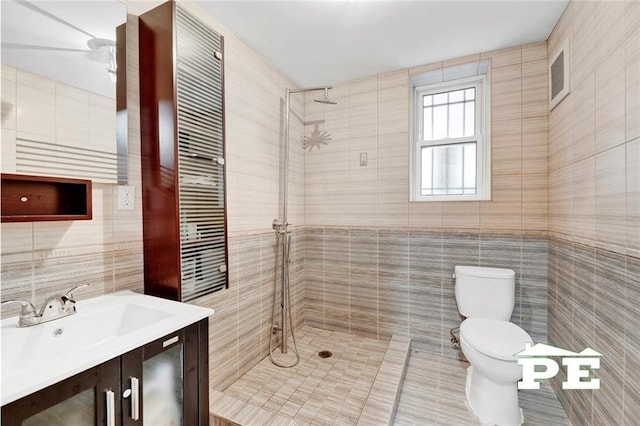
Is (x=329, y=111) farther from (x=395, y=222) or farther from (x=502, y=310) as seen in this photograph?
(x=502, y=310)

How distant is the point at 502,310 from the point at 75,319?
94.0 inches

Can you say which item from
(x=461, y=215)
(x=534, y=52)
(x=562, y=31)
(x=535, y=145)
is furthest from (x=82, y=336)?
(x=534, y=52)

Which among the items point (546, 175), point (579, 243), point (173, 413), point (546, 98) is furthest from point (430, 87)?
point (173, 413)

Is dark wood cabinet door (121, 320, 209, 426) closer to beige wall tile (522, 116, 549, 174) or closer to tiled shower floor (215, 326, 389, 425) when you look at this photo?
tiled shower floor (215, 326, 389, 425)

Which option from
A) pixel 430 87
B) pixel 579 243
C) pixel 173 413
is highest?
pixel 430 87

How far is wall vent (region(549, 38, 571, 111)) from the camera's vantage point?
1753 millimetres

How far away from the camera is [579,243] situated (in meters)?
1.60

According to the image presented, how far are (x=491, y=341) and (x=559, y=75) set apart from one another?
67.6 inches

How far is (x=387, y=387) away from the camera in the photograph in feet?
5.95

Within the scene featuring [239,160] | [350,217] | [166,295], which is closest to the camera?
[166,295]

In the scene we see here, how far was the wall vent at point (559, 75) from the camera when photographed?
5.75 feet

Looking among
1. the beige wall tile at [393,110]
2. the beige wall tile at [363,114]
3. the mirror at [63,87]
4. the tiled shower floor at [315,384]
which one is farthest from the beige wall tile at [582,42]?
the mirror at [63,87]

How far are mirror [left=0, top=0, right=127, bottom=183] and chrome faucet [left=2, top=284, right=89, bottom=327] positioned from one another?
487mm
